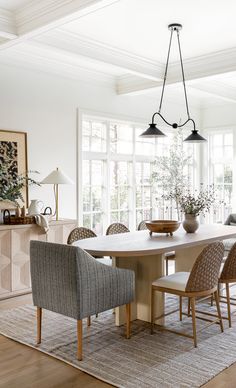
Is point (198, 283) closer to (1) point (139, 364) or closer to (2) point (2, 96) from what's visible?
(1) point (139, 364)

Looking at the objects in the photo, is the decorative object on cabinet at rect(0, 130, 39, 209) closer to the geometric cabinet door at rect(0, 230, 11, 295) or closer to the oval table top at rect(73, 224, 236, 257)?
the geometric cabinet door at rect(0, 230, 11, 295)

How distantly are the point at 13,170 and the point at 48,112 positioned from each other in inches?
38.4

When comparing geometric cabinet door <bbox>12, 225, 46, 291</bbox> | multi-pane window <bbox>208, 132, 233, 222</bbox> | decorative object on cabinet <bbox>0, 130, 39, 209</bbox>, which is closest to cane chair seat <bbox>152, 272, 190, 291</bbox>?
geometric cabinet door <bbox>12, 225, 46, 291</bbox>

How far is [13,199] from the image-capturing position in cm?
485

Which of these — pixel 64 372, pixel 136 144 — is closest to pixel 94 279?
pixel 64 372

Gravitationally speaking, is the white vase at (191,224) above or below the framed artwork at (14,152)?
below

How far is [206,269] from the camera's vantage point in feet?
10.8

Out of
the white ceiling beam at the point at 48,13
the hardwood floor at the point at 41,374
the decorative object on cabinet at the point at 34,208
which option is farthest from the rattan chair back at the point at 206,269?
the decorative object on cabinet at the point at 34,208

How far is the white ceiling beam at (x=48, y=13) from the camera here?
3.40 metres

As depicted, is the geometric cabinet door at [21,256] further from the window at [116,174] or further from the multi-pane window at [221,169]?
the multi-pane window at [221,169]

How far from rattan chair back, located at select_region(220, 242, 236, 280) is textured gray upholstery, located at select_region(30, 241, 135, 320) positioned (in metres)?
0.93

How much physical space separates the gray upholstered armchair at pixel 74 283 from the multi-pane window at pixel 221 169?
16.0ft

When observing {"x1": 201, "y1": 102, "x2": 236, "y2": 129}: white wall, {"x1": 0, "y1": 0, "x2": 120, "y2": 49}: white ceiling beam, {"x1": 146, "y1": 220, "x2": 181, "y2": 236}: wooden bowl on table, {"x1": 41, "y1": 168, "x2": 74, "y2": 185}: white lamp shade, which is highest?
{"x1": 0, "y1": 0, "x2": 120, "y2": 49}: white ceiling beam

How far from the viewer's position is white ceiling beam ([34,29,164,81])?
443 centimetres
